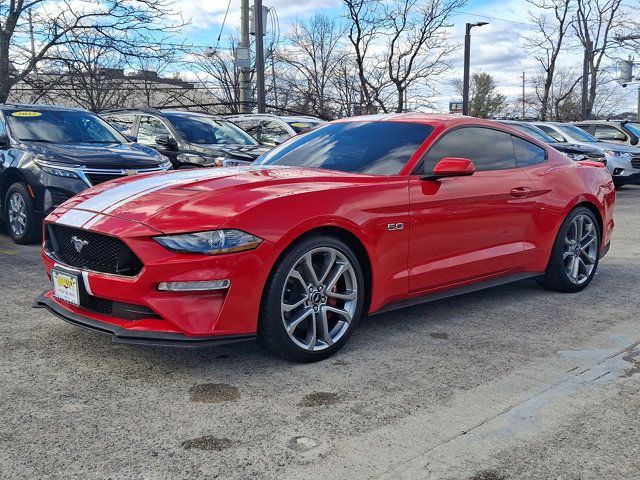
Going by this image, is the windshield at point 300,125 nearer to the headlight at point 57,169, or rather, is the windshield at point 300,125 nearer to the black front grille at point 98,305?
the headlight at point 57,169

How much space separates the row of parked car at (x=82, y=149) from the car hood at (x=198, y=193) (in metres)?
3.04

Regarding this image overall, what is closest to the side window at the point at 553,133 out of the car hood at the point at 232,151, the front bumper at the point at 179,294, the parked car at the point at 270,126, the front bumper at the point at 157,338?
the parked car at the point at 270,126

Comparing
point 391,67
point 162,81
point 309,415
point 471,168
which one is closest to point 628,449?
point 309,415

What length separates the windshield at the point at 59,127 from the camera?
796 cm

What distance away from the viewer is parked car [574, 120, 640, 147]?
16.6 meters

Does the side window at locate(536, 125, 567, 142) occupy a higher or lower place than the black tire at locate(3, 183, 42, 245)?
higher

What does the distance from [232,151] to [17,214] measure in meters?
3.31

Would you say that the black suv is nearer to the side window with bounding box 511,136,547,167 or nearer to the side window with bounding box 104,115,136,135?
the side window with bounding box 104,115,136,135

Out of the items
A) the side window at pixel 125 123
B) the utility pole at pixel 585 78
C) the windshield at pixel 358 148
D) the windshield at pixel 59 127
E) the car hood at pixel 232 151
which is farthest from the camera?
the utility pole at pixel 585 78

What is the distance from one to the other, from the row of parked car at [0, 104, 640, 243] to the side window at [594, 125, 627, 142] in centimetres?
1069

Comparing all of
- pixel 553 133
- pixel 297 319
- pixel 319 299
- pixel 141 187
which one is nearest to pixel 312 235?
pixel 319 299

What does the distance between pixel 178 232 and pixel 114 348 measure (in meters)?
1.02

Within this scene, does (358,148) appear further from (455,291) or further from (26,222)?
(26,222)

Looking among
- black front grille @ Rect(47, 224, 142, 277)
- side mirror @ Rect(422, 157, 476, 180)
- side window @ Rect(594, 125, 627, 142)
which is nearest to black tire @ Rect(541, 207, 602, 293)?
side mirror @ Rect(422, 157, 476, 180)
